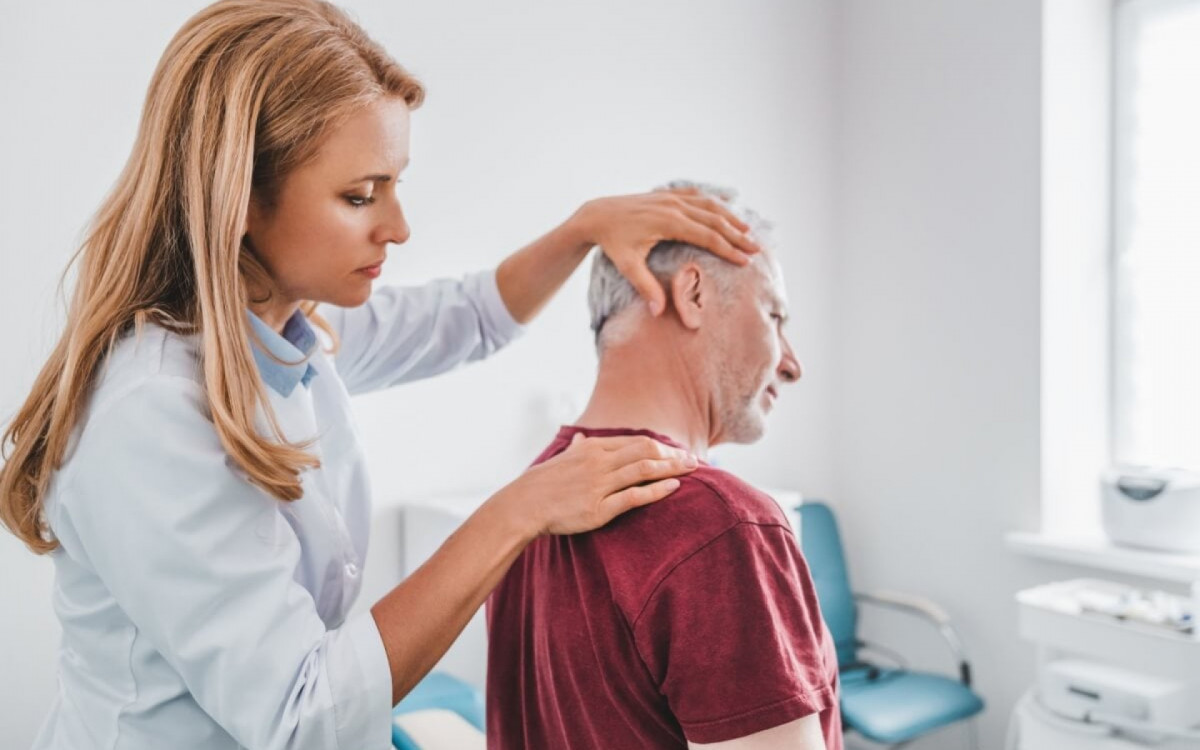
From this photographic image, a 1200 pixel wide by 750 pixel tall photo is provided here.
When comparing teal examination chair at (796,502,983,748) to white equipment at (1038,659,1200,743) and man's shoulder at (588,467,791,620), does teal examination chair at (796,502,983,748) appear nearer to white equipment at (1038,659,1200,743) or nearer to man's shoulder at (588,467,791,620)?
white equipment at (1038,659,1200,743)

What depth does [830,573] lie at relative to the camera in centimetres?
319

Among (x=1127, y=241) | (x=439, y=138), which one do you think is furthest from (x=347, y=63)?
(x=1127, y=241)

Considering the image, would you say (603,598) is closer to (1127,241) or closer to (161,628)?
(161,628)

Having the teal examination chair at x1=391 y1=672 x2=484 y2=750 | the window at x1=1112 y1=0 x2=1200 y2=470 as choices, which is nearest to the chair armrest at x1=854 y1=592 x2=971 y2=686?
the window at x1=1112 y1=0 x2=1200 y2=470

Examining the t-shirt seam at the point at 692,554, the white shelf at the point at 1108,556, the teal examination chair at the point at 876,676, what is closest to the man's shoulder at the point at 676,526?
the t-shirt seam at the point at 692,554

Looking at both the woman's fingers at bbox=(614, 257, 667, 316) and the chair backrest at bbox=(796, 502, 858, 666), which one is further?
the chair backrest at bbox=(796, 502, 858, 666)

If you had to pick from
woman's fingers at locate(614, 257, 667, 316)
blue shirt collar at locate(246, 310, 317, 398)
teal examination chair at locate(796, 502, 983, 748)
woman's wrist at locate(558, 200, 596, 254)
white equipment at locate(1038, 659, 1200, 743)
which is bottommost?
teal examination chair at locate(796, 502, 983, 748)

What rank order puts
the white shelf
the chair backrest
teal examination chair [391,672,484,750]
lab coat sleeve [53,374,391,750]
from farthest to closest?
the chair backrest, the white shelf, teal examination chair [391,672,484,750], lab coat sleeve [53,374,391,750]

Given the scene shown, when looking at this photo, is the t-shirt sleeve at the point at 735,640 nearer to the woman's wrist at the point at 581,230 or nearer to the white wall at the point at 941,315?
the woman's wrist at the point at 581,230

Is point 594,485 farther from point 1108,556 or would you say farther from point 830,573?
point 830,573

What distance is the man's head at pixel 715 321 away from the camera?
3.66 ft

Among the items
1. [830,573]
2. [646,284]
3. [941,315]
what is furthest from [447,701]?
[941,315]

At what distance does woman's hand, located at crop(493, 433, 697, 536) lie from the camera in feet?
3.04

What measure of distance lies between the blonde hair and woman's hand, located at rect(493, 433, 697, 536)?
0.22 metres
